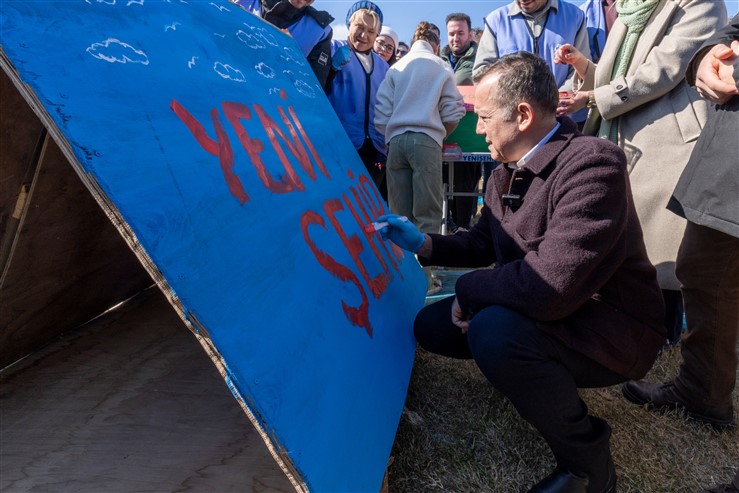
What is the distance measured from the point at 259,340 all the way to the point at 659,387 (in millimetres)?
1566

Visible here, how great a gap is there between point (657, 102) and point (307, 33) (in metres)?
1.93

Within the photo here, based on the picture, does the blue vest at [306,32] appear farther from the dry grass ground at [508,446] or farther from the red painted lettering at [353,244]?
the dry grass ground at [508,446]

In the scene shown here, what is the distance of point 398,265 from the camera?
203 centimetres

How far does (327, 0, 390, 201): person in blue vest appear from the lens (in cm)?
338

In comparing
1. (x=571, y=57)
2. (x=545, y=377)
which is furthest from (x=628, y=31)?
(x=545, y=377)

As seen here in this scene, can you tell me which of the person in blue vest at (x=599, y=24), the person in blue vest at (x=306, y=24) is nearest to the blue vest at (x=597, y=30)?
the person in blue vest at (x=599, y=24)

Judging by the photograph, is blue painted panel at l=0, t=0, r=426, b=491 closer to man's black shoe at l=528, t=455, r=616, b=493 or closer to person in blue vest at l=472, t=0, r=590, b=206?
man's black shoe at l=528, t=455, r=616, b=493

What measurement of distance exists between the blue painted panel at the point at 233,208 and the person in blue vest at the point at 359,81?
5.98 ft

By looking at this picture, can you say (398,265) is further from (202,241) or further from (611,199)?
(202,241)

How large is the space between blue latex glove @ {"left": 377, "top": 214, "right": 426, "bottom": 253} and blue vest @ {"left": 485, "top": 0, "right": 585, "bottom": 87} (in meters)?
1.83

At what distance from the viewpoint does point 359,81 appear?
3.42 metres

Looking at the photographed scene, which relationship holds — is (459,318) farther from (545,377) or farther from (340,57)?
(340,57)

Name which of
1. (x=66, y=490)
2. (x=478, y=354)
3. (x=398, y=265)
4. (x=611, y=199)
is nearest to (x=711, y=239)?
(x=611, y=199)

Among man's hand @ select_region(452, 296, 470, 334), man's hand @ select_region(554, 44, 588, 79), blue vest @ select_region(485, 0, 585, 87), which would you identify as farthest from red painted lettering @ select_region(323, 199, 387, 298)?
blue vest @ select_region(485, 0, 585, 87)
